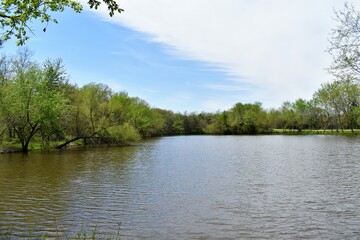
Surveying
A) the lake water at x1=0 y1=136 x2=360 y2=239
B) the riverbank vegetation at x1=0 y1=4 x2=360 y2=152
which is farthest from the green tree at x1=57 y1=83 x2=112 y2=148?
the lake water at x1=0 y1=136 x2=360 y2=239

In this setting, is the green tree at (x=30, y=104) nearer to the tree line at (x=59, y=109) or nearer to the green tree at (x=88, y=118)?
the tree line at (x=59, y=109)

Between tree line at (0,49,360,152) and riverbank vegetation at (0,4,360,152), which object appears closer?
riverbank vegetation at (0,4,360,152)

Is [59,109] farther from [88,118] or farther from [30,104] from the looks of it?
[88,118]

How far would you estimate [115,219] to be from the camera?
12398 millimetres

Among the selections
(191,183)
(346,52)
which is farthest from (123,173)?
(346,52)

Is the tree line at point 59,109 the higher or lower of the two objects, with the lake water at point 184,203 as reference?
higher

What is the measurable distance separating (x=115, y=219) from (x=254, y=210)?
5.91 metres

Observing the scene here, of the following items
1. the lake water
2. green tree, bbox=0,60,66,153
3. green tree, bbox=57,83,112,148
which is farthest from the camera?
green tree, bbox=57,83,112,148

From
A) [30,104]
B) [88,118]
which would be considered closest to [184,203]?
[30,104]

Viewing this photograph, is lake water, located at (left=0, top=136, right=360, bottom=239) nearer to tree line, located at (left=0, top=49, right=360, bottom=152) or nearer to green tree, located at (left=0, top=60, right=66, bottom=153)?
tree line, located at (left=0, top=49, right=360, bottom=152)

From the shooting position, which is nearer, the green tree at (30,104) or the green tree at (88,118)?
the green tree at (30,104)

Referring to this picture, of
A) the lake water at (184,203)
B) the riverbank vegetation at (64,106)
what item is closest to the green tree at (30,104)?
the riverbank vegetation at (64,106)

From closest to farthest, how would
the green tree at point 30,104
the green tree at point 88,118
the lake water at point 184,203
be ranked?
1. the lake water at point 184,203
2. the green tree at point 30,104
3. the green tree at point 88,118

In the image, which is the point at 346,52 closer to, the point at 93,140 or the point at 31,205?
the point at 31,205
